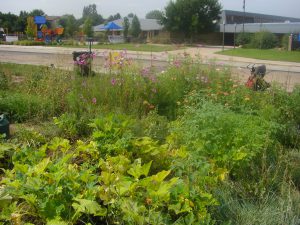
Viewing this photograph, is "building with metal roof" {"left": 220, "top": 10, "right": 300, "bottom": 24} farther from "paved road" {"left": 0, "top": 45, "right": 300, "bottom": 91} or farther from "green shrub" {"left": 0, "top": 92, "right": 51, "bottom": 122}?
"green shrub" {"left": 0, "top": 92, "right": 51, "bottom": 122}

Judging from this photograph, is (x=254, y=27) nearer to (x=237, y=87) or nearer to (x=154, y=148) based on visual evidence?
(x=237, y=87)

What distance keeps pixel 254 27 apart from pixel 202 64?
37630 mm

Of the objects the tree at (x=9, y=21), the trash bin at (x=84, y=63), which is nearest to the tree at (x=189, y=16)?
the tree at (x=9, y=21)

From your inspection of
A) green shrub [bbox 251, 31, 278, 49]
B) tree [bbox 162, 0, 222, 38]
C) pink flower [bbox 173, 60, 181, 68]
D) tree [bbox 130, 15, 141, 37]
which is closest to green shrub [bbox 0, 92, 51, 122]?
pink flower [bbox 173, 60, 181, 68]

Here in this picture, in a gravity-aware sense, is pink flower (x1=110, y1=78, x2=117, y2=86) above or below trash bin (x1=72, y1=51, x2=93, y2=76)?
below

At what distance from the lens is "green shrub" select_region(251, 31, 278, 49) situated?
34594 millimetres

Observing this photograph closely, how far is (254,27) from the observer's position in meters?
41.8

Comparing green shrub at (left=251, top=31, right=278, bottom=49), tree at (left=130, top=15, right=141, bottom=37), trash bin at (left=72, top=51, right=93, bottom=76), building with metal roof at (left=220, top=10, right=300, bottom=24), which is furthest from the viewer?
building with metal roof at (left=220, top=10, right=300, bottom=24)

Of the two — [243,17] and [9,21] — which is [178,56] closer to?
[243,17]

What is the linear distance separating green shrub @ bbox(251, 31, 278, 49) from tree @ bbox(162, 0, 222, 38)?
42.5 feet

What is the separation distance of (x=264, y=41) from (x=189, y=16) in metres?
15.3

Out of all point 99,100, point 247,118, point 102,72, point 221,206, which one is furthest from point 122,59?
point 221,206

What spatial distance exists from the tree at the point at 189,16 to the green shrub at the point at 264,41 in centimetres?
1295

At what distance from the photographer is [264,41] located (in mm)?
34688
